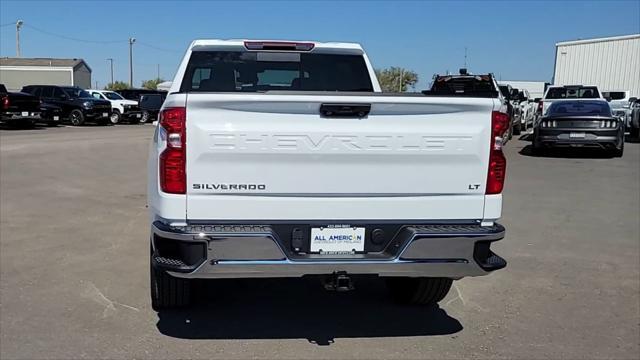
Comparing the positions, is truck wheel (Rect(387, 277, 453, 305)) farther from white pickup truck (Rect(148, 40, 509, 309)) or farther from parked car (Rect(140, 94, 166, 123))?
parked car (Rect(140, 94, 166, 123))

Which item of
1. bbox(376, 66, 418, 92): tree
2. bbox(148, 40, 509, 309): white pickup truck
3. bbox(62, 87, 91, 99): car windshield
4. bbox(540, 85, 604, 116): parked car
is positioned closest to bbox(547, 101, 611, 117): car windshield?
bbox(540, 85, 604, 116): parked car

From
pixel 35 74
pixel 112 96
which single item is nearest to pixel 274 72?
pixel 112 96

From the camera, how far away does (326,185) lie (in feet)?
11.7

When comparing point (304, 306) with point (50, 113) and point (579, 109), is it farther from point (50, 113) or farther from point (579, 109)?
point (50, 113)

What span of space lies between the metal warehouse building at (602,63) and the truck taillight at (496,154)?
36295 mm

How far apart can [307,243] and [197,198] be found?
0.68 m

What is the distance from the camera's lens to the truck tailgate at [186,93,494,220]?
342 cm

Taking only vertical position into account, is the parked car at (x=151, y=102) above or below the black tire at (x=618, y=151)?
above

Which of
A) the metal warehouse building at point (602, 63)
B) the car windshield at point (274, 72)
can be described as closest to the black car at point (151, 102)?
the car windshield at point (274, 72)

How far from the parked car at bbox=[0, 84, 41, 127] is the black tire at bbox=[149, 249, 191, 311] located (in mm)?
22479

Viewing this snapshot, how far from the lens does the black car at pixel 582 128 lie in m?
15.2

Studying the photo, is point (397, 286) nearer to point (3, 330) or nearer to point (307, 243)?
point (307, 243)

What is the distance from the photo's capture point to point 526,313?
477 cm

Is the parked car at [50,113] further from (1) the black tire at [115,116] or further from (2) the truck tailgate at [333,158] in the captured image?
(2) the truck tailgate at [333,158]
